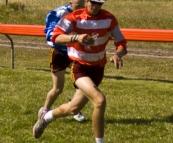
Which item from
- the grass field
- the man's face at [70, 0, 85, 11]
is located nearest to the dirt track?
the grass field

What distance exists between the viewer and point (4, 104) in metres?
9.53

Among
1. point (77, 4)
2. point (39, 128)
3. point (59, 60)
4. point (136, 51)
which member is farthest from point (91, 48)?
point (136, 51)

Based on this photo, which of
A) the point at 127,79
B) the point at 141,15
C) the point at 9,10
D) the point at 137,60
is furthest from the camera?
the point at 9,10

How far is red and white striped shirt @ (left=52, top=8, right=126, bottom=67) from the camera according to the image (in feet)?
21.9

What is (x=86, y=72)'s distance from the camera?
691cm

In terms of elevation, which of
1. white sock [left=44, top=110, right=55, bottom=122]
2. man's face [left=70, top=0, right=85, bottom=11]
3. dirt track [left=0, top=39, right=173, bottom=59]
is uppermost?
man's face [left=70, top=0, right=85, bottom=11]

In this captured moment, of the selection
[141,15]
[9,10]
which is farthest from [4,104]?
[9,10]

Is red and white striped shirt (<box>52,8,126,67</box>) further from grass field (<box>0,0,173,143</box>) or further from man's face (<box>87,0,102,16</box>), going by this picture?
grass field (<box>0,0,173,143</box>)

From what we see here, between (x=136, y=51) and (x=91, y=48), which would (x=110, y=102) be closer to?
(x=91, y=48)

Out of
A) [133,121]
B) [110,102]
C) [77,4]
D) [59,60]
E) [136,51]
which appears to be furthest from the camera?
[136,51]

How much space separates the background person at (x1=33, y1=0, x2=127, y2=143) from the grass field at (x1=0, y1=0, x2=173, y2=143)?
0.94m

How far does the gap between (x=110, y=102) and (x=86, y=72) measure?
3.03 metres

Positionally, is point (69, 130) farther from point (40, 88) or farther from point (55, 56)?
point (40, 88)

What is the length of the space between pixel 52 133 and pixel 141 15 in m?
18.7
